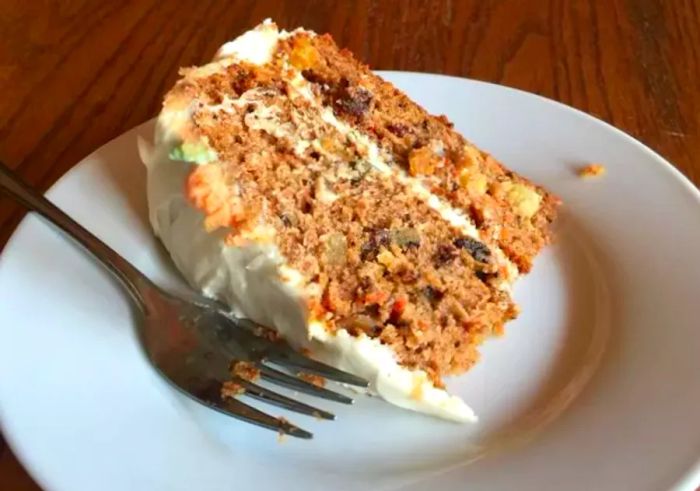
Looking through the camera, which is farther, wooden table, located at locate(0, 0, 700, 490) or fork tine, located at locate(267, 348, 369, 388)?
wooden table, located at locate(0, 0, 700, 490)

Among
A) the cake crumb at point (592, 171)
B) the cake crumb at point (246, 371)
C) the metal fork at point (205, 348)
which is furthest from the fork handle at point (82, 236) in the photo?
the cake crumb at point (592, 171)

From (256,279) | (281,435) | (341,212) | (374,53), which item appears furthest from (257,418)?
(374,53)

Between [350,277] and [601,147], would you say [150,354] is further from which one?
[601,147]

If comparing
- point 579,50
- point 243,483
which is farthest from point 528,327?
point 579,50

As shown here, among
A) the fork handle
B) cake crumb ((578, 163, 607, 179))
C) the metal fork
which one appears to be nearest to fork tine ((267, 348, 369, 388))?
the metal fork

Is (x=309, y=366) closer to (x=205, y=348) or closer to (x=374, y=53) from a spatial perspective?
(x=205, y=348)

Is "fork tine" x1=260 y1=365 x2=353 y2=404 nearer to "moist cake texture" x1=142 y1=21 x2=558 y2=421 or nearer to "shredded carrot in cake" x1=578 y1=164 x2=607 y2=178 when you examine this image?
"moist cake texture" x1=142 y1=21 x2=558 y2=421
